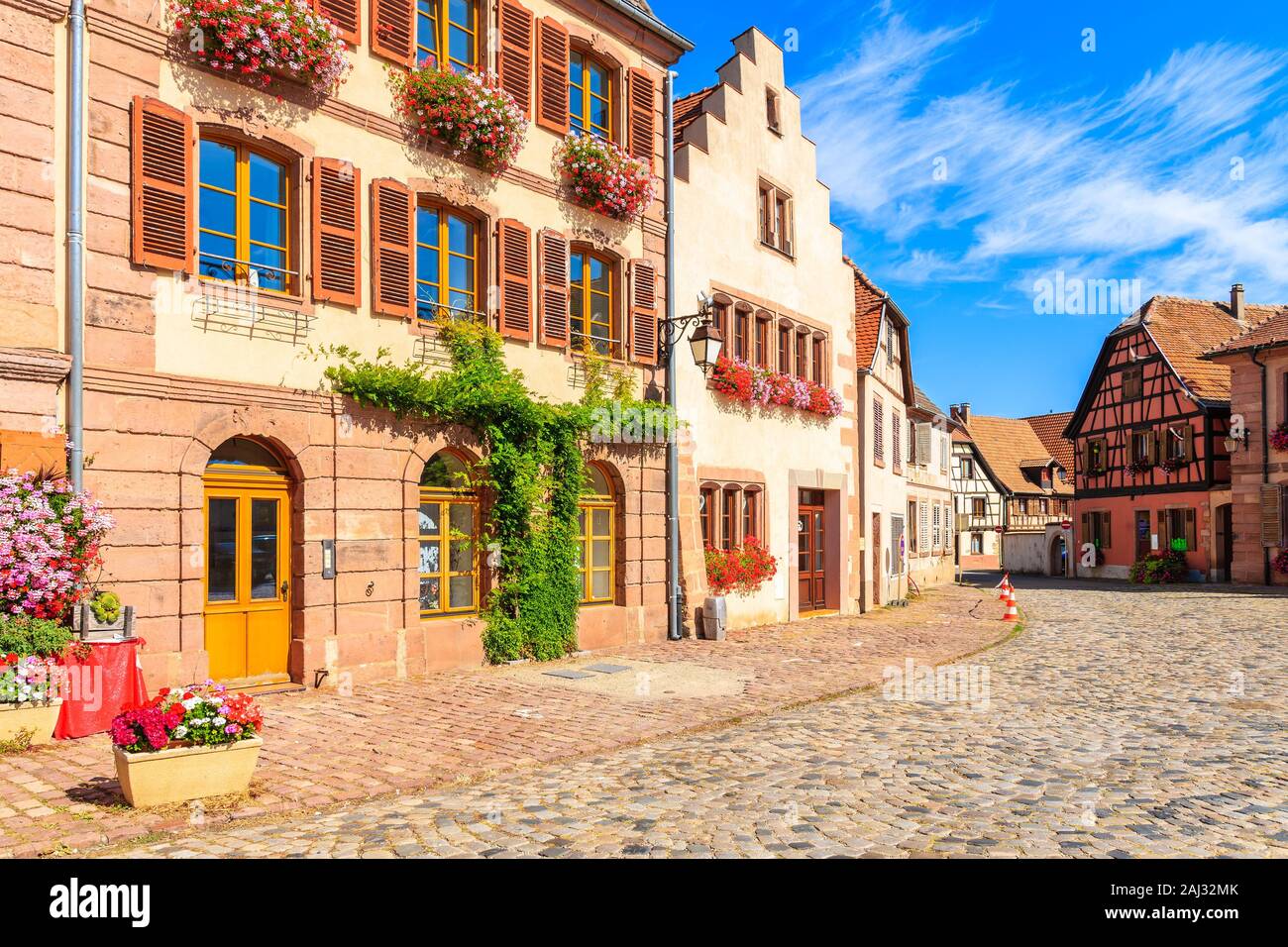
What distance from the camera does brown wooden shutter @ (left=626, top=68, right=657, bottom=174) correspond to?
1535 cm

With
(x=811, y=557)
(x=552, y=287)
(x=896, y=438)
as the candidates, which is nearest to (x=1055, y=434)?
(x=896, y=438)

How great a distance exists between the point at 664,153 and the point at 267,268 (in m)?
7.43

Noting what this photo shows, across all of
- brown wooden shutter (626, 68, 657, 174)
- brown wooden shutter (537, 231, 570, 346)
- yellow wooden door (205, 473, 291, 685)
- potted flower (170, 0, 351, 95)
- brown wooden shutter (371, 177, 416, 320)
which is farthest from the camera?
brown wooden shutter (626, 68, 657, 174)

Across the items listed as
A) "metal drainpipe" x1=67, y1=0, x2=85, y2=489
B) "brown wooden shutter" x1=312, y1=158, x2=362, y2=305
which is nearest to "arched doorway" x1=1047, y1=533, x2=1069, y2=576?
"brown wooden shutter" x1=312, y1=158, x2=362, y2=305

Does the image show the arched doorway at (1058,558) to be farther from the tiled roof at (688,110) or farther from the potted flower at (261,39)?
the potted flower at (261,39)

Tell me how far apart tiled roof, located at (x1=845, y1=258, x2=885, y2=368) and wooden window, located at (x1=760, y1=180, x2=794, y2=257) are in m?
3.10

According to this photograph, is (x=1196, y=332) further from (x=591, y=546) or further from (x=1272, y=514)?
(x=591, y=546)

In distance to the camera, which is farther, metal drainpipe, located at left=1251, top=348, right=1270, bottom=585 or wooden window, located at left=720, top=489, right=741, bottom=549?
metal drainpipe, located at left=1251, top=348, right=1270, bottom=585

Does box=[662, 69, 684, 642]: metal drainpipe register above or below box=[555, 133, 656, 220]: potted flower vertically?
below

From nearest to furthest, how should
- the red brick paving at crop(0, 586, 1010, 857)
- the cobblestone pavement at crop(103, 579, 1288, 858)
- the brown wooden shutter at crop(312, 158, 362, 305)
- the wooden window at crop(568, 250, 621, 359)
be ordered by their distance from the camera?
1. the cobblestone pavement at crop(103, 579, 1288, 858)
2. the red brick paving at crop(0, 586, 1010, 857)
3. the brown wooden shutter at crop(312, 158, 362, 305)
4. the wooden window at crop(568, 250, 621, 359)

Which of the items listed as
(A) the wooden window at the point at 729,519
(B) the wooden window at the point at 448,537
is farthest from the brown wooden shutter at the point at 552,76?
(A) the wooden window at the point at 729,519

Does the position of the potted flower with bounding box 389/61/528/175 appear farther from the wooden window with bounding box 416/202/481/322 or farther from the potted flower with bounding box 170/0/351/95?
the potted flower with bounding box 170/0/351/95

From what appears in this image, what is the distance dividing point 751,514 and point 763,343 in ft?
10.6
